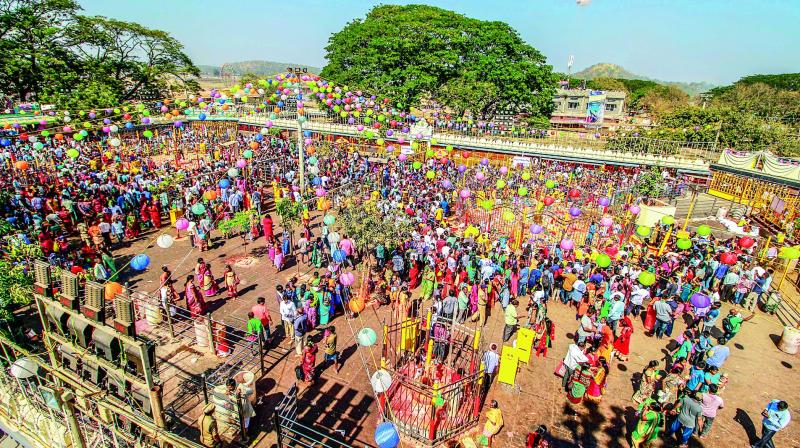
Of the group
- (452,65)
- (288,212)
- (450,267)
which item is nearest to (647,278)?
(450,267)

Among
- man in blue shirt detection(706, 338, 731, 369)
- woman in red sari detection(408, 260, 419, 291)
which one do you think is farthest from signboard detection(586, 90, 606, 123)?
man in blue shirt detection(706, 338, 731, 369)

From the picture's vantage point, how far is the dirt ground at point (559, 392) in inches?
305

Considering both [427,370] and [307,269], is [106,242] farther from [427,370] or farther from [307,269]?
[427,370]

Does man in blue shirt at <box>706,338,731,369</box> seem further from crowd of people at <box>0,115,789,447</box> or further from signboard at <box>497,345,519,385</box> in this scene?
signboard at <box>497,345,519,385</box>

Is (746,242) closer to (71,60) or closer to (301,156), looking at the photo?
(301,156)

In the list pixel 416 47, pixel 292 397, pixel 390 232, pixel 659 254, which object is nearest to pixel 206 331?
pixel 292 397

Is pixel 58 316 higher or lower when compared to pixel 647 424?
higher

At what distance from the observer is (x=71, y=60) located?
30859 millimetres

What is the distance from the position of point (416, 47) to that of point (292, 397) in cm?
3161

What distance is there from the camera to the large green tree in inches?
1289

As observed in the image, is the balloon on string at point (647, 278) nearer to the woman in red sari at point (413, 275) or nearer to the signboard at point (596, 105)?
the woman in red sari at point (413, 275)

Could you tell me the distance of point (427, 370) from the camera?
320 inches

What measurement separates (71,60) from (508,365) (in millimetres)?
37774

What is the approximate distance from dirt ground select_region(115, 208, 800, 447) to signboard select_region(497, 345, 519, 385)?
0.66 ft
